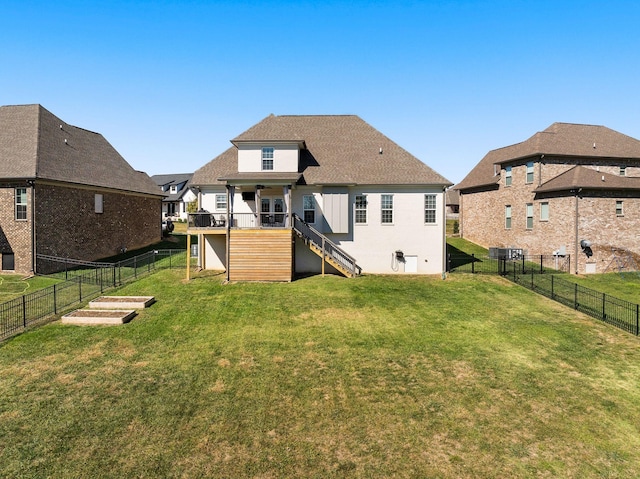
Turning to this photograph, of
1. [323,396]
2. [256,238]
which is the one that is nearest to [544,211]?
[256,238]

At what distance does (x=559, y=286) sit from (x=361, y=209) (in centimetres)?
1231

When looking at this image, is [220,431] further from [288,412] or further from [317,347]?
[317,347]

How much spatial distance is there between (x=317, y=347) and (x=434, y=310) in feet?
20.5

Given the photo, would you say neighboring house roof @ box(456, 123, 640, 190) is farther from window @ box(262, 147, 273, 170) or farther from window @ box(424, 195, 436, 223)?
window @ box(262, 147, 273, 170)

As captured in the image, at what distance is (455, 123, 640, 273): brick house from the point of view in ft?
80.3

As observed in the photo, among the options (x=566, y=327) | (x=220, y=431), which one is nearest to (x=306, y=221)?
(x=566, y=327)

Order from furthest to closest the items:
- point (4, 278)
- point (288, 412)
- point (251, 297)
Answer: point (4, 278) < point (251, 297) < point (288, 412)

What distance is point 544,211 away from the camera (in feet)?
87.8

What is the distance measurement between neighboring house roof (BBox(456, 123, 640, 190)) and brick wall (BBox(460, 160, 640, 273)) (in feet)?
3.32

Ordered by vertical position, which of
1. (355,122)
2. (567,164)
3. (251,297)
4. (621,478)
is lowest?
(621,478)

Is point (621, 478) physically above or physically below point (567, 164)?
below

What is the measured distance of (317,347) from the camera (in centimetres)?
1148

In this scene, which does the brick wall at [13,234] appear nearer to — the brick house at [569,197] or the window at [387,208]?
the window at [387,208]

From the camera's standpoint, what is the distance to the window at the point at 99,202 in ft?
85.3
